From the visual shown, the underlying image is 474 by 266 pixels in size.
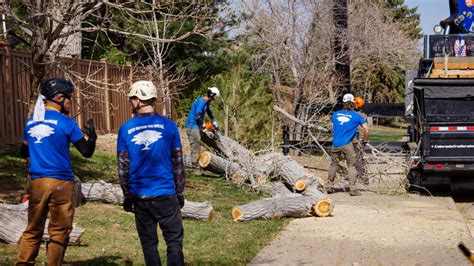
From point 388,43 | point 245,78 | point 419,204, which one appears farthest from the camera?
point 388,43

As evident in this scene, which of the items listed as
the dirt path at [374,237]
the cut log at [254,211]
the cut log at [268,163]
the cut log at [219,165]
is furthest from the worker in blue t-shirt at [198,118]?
the cut log at [254,211]

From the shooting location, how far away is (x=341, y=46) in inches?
833

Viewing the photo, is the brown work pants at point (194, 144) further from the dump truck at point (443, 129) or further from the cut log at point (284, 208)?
the cut log at point (284, 208)

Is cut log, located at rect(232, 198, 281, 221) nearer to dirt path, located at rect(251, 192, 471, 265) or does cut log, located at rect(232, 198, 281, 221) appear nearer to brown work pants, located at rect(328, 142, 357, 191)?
dirt path, located at rect(251, 192, 471, 265)

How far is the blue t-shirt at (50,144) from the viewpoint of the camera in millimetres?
6281

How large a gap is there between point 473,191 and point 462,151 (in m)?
2.26

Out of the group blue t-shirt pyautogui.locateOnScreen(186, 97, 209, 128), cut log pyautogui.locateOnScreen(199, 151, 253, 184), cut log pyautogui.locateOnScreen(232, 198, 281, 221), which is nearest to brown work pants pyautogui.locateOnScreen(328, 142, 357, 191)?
cut log pyautogui.locateOnScreen(199, 151, 253, 184)

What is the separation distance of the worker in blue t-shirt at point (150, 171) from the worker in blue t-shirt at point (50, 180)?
1.73 ft

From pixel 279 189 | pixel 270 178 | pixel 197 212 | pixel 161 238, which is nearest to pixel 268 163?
pixel 270 178

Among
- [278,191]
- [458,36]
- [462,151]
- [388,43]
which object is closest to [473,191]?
[462,151]

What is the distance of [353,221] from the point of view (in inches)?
407

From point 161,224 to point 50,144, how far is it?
120cm

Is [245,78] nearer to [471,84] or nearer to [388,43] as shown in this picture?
[471,84]

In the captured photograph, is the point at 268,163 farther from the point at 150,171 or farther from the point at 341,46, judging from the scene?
the point at 341,46
